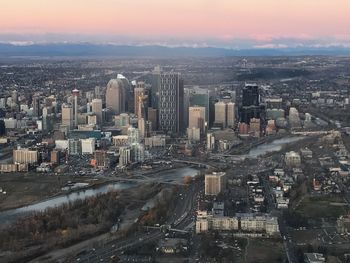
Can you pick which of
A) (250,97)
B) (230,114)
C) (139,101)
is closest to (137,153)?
(139,101)

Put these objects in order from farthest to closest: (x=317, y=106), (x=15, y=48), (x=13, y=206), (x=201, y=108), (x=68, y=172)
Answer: (x=15, y=48) → (x=317, y=106) → (x=201, y=108) → (x=68, y=172) → (x=13, y=206)

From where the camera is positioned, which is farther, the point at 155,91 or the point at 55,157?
the point at 155,91

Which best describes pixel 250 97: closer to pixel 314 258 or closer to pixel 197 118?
pixel 197 118

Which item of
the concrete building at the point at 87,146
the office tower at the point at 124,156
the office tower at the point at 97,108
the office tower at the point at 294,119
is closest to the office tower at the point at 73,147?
the concrete building at the point at 87,146

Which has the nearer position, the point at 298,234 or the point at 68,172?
the point at 298,234

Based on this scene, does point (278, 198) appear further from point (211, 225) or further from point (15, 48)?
point (15, 48)

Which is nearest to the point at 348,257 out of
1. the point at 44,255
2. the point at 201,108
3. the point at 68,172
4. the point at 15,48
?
the point at 44,255

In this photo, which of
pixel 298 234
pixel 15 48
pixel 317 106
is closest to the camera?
pixel 298 234
